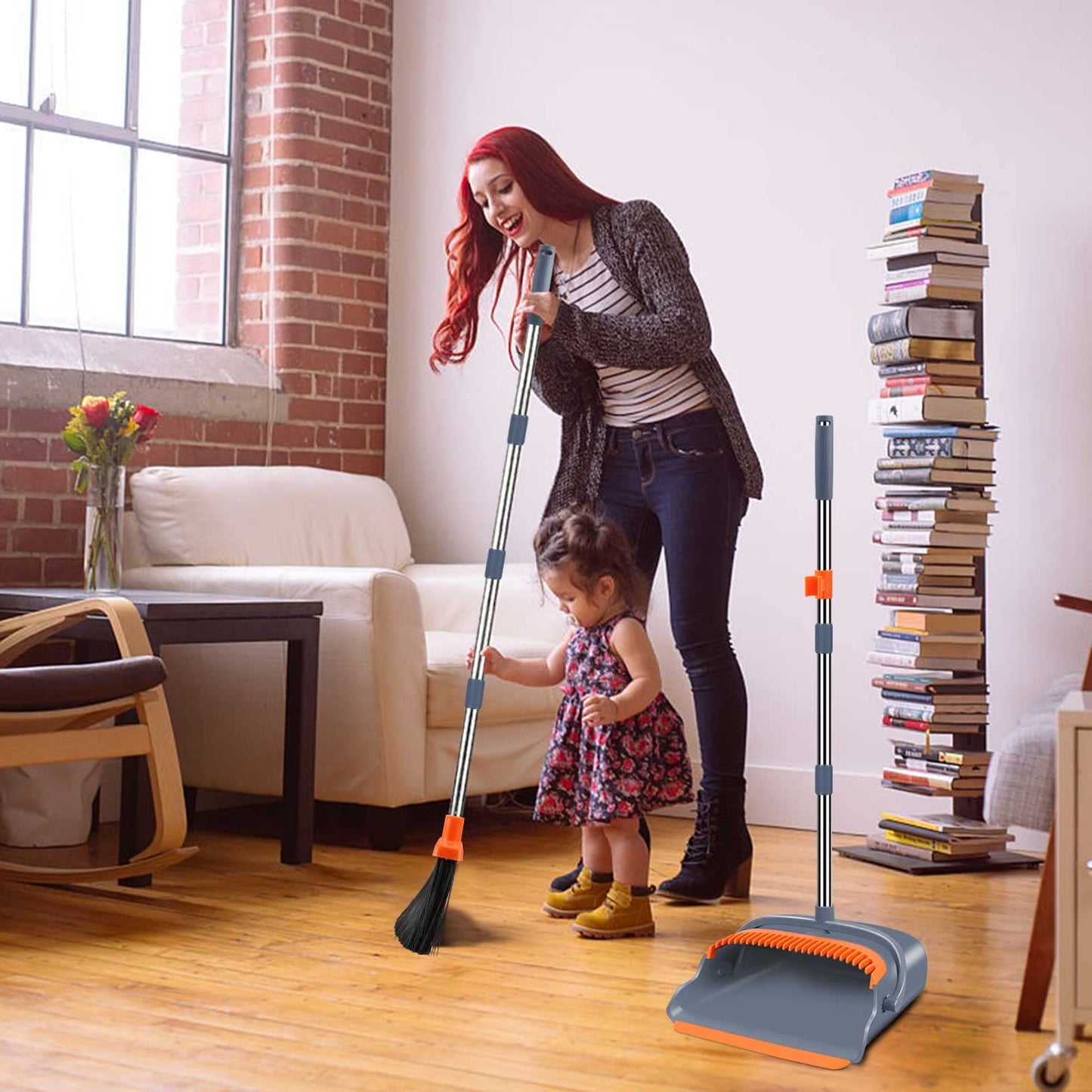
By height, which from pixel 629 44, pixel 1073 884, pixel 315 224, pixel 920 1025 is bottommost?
pixel 920 1025

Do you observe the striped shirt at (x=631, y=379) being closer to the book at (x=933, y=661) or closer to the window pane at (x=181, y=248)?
the book at (x=933, y=661)

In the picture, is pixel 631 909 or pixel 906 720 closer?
pixel 631 909

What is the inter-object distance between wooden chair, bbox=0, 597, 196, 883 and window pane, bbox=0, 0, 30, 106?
1.63 metres

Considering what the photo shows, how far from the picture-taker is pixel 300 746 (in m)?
3.54

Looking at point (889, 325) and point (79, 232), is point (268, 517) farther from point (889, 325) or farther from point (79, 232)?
point (889, 325)

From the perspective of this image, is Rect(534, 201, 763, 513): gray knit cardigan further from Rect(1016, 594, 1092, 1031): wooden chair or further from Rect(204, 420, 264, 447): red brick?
Rect(204, 420, 264, 447): red brick

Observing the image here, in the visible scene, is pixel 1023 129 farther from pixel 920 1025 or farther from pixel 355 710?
pixel 920 1025

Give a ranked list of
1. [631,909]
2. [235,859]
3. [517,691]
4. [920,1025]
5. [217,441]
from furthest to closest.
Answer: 1. [217,441]
2. [517,691]
3. [235,859]
4. [631,909]
5. [920,1025]

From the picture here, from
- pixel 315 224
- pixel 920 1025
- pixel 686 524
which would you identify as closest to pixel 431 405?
pixel 315 224

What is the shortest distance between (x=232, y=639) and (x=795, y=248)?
69.5 inches

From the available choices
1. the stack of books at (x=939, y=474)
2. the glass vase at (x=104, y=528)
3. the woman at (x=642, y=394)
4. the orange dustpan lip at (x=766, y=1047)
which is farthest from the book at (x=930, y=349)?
the orange dustpan lip at (x=766, y=1047)

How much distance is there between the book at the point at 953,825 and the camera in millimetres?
3664

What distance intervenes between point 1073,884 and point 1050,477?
1.97 metres

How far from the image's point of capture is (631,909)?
2.88m
